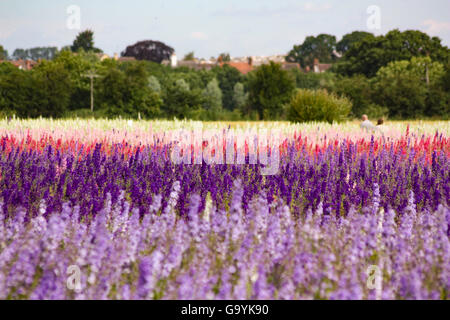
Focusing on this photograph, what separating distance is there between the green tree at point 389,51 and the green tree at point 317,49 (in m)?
43.1

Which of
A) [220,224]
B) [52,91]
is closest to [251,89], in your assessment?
[52,91]

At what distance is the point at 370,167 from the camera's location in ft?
23.6

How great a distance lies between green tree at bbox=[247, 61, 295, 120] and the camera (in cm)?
3806

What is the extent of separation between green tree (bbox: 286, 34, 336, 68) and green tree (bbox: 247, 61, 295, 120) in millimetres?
65077

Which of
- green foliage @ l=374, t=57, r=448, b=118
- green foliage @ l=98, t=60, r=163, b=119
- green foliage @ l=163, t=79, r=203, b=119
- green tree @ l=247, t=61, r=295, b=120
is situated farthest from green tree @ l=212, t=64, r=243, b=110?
green tree @ l=247, t=61, r=295, b=120

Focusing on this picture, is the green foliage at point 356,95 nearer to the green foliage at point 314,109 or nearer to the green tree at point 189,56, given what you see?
the green foliage at point 314,109

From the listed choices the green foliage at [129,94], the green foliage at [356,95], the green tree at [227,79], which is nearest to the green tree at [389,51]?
the green tree at [227,79]

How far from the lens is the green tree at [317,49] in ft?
335

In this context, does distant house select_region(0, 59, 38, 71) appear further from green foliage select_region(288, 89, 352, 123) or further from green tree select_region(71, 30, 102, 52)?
green foliage select_region(288, 89, 352, 123)

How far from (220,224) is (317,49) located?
105 meters

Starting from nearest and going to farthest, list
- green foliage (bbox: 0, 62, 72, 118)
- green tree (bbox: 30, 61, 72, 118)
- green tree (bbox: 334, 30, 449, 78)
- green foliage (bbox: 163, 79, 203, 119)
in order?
green foliage (bbox: 0, 62, 72, 118) < green tree (bbox: 30, 61, 72, 118) < green foliage (bbox: 163, 79, 203, 119) < green tree (bbox: 334, 30, 449, 78)
